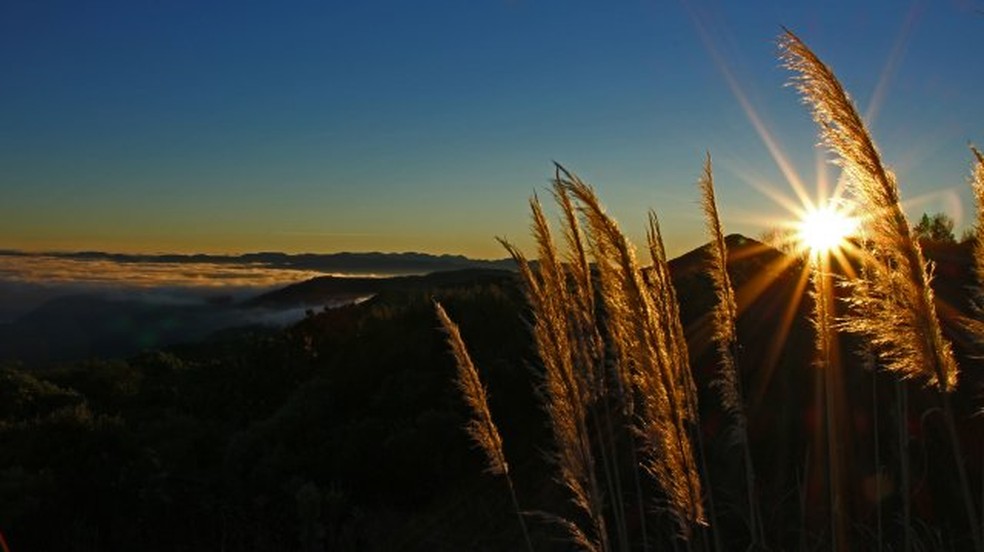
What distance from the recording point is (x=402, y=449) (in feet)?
29.7

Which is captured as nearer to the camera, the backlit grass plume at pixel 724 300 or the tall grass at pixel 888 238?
the tall grass at pixel 888 238

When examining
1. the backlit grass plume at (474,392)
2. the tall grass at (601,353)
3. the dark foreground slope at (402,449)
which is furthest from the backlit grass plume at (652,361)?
the dark foreground slope at (402,449)

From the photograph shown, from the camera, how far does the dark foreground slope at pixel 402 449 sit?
6.65m

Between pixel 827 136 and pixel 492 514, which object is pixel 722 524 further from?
pixel 827 136

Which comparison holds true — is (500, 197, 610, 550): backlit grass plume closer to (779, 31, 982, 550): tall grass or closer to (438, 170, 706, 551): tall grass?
(438, 170, 706, 551): tall grass

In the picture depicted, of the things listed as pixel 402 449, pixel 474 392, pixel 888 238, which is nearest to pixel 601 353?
pixel 474 392

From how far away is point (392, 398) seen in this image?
10.5m

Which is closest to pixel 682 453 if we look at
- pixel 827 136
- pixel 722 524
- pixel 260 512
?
pixel 827 136

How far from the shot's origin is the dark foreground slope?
6648 mm

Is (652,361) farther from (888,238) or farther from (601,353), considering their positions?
(601,353)

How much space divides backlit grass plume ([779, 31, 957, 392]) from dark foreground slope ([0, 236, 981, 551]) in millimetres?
1586

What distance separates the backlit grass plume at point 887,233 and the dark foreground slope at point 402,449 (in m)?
1.59

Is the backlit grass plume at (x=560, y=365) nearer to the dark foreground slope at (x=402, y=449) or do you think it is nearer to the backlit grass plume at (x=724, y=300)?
the backlit grass plume at (x=724, y=300)

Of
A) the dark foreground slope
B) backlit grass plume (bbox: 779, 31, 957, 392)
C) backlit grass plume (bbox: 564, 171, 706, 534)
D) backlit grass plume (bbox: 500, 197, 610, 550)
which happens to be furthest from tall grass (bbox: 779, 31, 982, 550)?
the dark foreground slope
